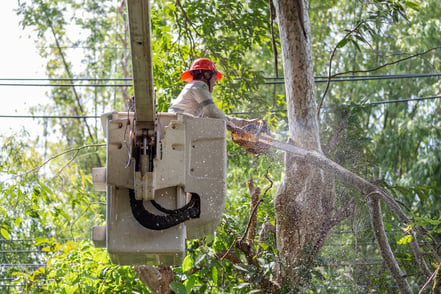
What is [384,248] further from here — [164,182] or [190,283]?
[164,182]

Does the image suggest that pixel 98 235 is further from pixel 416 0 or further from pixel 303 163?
pixel 416 0

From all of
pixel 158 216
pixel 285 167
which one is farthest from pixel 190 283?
pixel 158 216

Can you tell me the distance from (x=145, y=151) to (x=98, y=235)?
26.5 inches

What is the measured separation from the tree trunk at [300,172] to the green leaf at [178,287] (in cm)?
140

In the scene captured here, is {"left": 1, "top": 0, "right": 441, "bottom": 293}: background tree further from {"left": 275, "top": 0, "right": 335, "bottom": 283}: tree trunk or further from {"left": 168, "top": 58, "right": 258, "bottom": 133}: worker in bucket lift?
{"left": 168, "top": 58, "right": 258, "bottom": 133}: worker in bucket lift

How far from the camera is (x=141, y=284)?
9.26 m

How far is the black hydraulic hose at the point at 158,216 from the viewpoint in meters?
4.52

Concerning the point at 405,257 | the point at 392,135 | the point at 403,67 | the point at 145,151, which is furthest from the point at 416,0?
the point at 145,151

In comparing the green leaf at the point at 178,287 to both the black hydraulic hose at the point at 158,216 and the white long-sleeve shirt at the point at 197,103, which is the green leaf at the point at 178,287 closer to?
the white long-sleeve shirt at the point at 197,103

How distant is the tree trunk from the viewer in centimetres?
662

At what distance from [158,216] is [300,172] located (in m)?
2.37

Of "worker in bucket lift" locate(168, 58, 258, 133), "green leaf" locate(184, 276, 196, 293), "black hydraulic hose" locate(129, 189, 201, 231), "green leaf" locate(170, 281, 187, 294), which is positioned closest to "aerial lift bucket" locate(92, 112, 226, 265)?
"black hydraulic hose" locate(129, 189, 201, 231)

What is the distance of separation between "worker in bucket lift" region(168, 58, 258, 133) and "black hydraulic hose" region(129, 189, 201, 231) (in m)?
1.35

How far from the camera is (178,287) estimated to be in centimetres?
782
